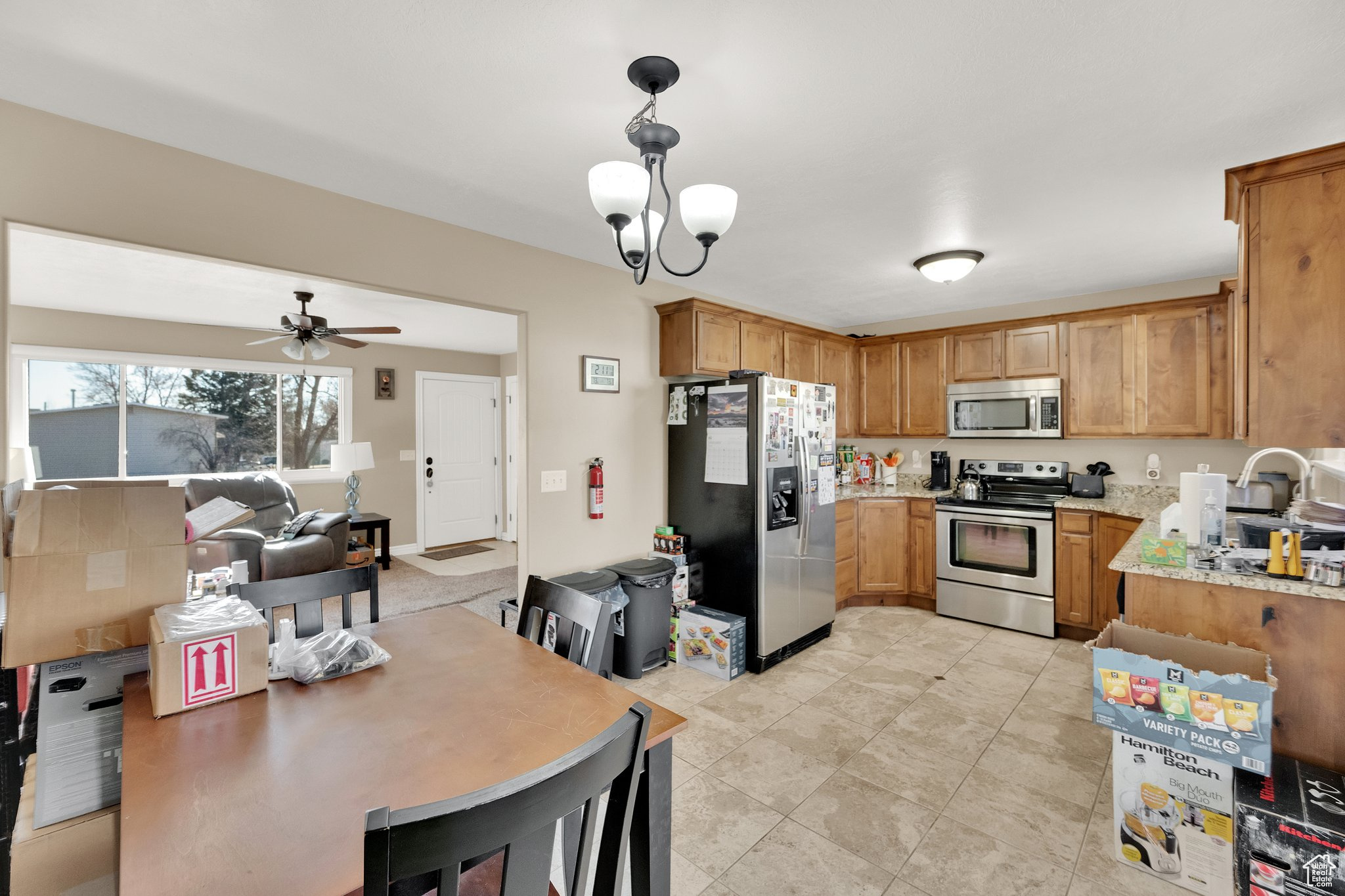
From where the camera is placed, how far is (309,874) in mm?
815

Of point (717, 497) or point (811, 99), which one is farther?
point (717, 497)

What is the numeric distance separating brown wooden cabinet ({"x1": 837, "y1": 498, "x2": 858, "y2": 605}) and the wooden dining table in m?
3.28

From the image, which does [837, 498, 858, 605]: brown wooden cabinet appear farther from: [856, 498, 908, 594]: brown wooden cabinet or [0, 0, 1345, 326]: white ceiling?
[0, 0, 1345, 326]: white ceiling

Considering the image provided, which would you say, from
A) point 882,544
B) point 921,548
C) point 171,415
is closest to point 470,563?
point 171,415

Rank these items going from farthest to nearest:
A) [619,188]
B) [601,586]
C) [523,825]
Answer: [601,586]
[619,188]
[523,825]

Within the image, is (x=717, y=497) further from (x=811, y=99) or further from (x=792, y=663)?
(x=811, y=99)

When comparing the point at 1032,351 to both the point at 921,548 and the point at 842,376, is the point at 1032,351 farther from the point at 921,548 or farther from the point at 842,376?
the point at 921,548

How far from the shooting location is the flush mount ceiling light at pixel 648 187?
151 centimetres

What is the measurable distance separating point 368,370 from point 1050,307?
6.66 m

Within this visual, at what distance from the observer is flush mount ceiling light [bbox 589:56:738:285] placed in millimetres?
1512

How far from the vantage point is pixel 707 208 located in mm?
1619

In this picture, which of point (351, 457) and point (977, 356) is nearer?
point (977, 356)

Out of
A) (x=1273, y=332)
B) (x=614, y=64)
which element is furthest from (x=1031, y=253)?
(x=614, y=64)

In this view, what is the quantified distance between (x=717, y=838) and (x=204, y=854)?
1642 mm
